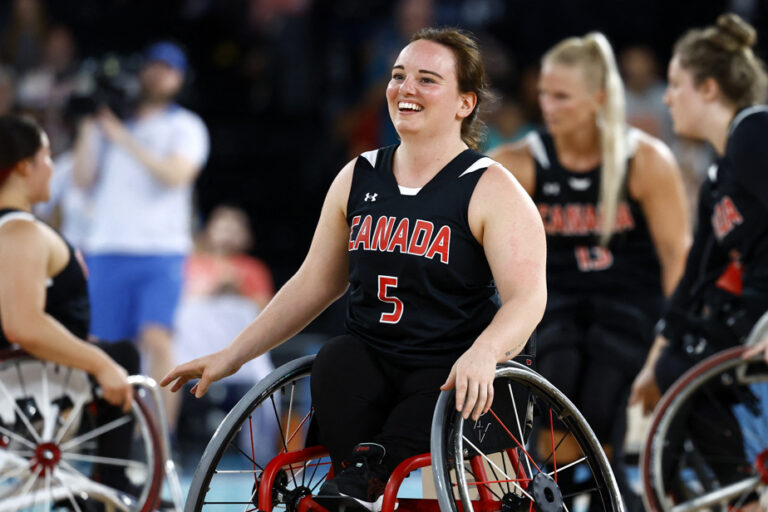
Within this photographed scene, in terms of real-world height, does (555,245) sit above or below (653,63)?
below

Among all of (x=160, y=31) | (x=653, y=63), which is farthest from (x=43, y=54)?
(x=653, y=63)

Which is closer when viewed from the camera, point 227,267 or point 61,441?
point 61,441

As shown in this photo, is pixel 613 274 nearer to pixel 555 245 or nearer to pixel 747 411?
pixel 555 245

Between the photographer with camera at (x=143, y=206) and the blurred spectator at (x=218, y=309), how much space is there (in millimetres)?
801

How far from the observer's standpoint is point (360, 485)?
2.55m

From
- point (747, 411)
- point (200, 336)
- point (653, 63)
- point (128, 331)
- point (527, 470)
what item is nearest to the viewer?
point (527, 470)

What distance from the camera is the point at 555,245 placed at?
4.41m

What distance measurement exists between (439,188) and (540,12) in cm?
600

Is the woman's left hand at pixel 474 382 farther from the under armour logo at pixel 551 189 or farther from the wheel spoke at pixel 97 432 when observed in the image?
the under armour logo at pixel 551 189

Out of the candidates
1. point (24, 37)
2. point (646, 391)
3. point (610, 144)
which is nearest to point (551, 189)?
point (610, 144)

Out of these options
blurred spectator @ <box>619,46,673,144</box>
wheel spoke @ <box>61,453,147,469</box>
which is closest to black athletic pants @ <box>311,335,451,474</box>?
wheel spoke @ <box>61,453,147,469</box>

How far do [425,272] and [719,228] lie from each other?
153cm

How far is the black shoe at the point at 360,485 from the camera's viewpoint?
8.30 ft

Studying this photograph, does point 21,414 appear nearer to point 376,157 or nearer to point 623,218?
point 376,157
